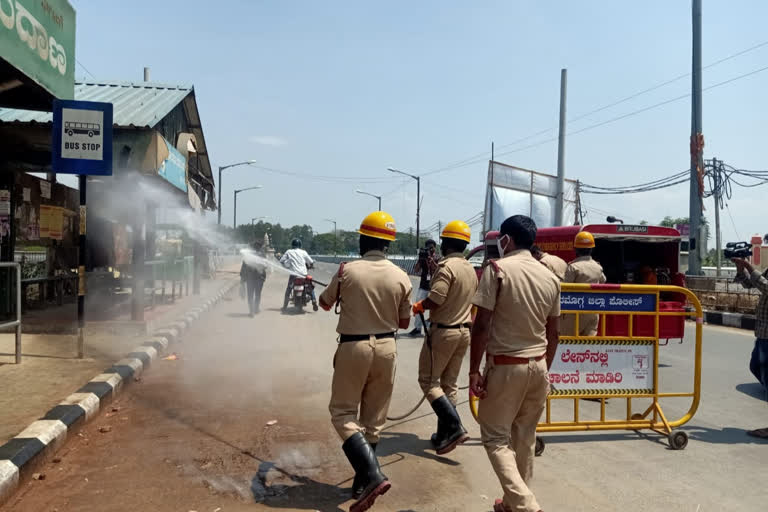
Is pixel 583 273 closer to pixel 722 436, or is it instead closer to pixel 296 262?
pixel 722 436

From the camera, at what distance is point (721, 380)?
7820 millimetres

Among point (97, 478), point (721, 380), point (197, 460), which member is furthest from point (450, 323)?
point (721, 380)

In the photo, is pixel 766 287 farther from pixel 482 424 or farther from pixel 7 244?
pixel 7 244

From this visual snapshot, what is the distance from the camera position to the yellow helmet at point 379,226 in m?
3.96

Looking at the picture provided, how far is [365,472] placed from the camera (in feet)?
11.5

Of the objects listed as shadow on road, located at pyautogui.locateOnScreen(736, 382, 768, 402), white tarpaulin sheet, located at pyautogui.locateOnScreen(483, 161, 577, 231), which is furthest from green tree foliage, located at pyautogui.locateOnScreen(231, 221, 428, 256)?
shadow on road, located at pyautogui.locateOnScreen(736, 382, 768, 402)

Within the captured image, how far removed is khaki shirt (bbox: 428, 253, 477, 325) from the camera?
4.62 metres

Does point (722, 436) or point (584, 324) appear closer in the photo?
point (722, 436)

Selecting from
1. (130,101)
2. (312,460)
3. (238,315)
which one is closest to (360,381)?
(312,460)

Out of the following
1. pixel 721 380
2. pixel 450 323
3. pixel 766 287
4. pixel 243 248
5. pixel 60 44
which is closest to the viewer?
pixel 450 323

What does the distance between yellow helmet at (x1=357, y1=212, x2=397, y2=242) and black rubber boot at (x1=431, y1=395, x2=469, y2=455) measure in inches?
57.7

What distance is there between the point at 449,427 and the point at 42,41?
6.25 meters

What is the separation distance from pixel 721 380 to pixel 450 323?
5.28m

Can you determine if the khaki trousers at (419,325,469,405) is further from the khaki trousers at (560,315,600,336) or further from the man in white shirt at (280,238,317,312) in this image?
the man in white shirt at (280,238,317,312)
